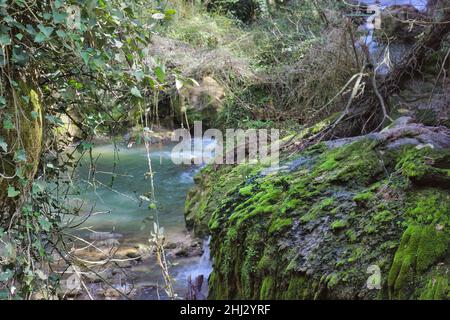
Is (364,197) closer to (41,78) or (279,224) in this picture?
(279,224)

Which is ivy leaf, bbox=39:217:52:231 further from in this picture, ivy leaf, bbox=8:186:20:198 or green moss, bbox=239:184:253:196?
green moss, bbox=239:184:253:196

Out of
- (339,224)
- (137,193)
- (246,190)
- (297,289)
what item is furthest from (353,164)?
(137,193)

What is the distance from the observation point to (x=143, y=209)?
7910 mm

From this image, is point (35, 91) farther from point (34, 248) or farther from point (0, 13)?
point (34, 248)

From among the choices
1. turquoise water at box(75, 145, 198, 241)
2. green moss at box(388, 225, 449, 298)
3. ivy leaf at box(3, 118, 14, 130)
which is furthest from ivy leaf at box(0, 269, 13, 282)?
turquoise water at box(75, 145, 198, 241)

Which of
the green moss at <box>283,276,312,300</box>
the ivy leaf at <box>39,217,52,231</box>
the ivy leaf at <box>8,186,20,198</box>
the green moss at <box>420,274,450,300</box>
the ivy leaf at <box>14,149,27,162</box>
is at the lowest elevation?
the green moss at <box>283,276,312,300</box>

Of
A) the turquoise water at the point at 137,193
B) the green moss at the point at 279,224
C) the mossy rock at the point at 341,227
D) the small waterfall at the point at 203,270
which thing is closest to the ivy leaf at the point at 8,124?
the mossy rock at the point at 341,227

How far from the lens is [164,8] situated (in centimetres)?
222

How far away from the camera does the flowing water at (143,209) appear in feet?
17.8

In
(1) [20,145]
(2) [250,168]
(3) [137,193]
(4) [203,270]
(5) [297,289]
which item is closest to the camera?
(1) [20,145]

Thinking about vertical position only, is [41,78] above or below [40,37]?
below

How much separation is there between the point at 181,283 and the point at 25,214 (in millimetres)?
3610

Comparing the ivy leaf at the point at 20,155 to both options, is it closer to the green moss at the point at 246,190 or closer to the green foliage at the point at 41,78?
the green foliage at the point at 41,78

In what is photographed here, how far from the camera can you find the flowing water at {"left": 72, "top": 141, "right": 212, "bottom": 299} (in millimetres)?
5430
